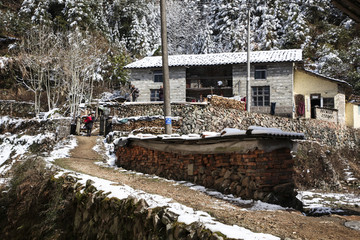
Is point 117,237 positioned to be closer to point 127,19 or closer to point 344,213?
point 344,213

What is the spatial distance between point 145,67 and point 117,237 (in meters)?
24.8

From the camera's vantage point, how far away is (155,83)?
29703 mm

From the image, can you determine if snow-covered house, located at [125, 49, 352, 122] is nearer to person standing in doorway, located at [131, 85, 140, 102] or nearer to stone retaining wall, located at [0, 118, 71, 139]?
person standing in doorway, located at [131, 85, 140, 102]

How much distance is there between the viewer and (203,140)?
7.24 m

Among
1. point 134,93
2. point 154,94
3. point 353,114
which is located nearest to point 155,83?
point 154,94

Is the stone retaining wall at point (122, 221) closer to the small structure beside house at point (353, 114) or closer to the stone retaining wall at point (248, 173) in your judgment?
the stone retaining wall at point (248, 173)

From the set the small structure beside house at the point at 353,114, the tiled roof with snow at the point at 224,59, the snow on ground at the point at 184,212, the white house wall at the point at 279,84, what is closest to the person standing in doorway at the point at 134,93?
the tiled roof with snow at the point at 224,59

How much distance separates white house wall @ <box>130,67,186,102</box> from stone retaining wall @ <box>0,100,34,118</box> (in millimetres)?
9620

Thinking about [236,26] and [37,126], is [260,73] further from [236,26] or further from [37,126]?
[236,26]

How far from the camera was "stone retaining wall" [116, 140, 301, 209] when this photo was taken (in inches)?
242

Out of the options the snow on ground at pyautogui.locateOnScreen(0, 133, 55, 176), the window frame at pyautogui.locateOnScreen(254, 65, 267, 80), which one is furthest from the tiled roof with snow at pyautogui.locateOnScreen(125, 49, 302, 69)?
the snow on ground at pyautogui.locateOnScreen(0, 133, 55, 176)

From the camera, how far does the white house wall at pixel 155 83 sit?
29.4m

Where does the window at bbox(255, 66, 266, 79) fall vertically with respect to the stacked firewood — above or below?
above

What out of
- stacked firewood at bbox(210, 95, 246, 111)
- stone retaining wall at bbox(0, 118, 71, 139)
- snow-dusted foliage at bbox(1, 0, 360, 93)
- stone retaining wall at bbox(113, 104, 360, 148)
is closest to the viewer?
stone retaining wall at bbox(0, 118, 71, 139)
